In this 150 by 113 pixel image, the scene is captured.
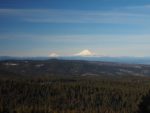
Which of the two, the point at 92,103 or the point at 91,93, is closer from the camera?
the point at 92,103

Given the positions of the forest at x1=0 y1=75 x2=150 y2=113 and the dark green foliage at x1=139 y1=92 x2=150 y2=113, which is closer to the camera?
the dark green foliage at x1=139 y1=92 x2=150 y2=113

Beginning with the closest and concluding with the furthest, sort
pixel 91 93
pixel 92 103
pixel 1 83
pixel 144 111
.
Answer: pixel 144 111 → pixel 92 103 → pixel 91 93 → pixel 1 83

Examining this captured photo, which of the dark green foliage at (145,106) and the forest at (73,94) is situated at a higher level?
the dark green foliage at (145,106)

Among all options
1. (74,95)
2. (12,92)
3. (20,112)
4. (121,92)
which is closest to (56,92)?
(74,95)

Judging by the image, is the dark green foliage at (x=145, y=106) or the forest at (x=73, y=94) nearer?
the dark green foliage at (x=145, y=106)

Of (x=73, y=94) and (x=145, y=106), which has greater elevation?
(x=145, y=106)

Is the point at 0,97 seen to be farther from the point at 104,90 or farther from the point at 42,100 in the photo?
the point at 104,90

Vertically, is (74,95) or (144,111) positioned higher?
(144,111)

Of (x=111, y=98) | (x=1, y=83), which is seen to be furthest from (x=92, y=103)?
(x=1, y=83)

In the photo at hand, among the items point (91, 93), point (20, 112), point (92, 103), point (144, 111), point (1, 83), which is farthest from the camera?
point (1, 83)

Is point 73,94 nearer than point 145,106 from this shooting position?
No

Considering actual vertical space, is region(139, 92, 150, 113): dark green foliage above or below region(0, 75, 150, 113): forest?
above
